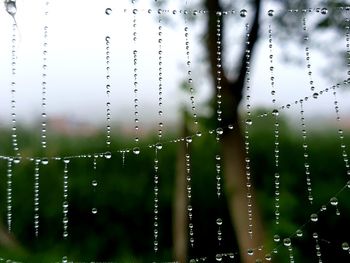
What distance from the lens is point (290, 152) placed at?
16.5 ft

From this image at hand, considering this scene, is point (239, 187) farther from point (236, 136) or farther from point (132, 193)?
point (132, 193)

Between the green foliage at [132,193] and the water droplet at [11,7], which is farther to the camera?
the green foliage at [132,193]

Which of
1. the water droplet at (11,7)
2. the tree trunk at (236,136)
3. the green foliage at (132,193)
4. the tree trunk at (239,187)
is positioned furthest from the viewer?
the green foliage at (132,193)

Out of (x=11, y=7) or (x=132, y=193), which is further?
(x=132, y=193)

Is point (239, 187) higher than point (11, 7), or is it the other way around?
point (11, 7)

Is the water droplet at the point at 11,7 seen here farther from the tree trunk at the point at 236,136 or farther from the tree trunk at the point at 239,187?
the tree trunk at the point at 239,187

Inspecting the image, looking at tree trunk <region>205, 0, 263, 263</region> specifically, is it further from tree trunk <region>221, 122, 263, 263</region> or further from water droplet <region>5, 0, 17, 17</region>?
water droplet <region>5, 0, 17, 17</region>

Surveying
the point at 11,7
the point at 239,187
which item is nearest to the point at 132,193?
the point at 239,187

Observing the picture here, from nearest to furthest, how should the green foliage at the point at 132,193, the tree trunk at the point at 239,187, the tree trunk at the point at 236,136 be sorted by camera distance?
1. the tree trunk at the point at 236,136
2. the tree trunk at the point at 239,187
3. the green foliage at the point at 132,193

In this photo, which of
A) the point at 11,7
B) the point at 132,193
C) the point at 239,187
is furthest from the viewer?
the point at 132,193

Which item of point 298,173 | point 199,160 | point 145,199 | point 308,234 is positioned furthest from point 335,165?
point 145,199

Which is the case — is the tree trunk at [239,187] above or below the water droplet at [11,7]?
below

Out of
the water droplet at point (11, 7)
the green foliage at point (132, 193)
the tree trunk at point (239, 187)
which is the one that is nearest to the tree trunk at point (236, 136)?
the tree trunk at point (239, 187)

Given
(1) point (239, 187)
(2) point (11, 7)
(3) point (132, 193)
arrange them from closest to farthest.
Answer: (2) point (11, 7) → (1) point (239, 187) → (3) point (132, 193)
